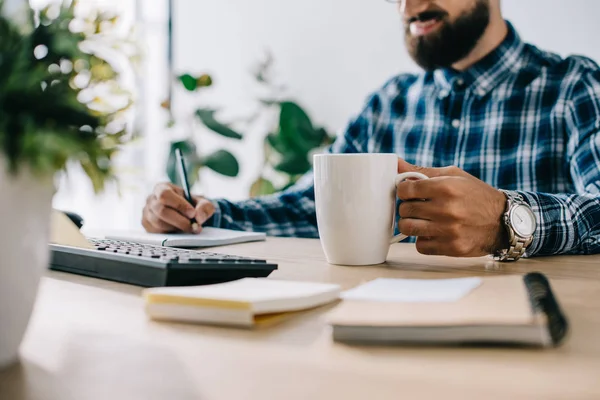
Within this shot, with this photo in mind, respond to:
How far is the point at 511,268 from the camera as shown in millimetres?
763

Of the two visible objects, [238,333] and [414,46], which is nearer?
[238,333]

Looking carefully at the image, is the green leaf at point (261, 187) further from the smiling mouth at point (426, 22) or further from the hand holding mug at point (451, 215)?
the hand holding mug at point (451, 215)

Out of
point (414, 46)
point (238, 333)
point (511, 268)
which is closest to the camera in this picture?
point (238, 333)

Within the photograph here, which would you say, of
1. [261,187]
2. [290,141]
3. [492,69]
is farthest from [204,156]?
[492,69]

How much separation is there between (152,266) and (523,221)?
1.71 ft

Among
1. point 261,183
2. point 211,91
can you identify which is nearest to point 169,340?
point 261,183

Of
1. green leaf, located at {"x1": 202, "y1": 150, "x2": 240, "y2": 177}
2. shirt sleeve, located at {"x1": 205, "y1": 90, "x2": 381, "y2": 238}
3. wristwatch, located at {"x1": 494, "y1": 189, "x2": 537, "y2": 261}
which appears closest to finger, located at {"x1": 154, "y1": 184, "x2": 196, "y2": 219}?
shirt sleeve, located at {"x1": 205, "y1": 90, "x2": 381, "y2": 238}

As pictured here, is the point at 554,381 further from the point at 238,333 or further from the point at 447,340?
the point at 238,333

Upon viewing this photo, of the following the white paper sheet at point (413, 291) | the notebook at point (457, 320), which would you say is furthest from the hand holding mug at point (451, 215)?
the notebook at point (457, 320)

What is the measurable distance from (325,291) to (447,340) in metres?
0.15

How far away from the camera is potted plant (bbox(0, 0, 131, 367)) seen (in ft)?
1.02

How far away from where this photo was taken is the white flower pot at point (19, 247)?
0.33 m

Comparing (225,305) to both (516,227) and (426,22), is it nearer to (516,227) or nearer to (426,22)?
(516,227)

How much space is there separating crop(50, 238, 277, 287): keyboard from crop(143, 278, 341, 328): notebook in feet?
0.26
